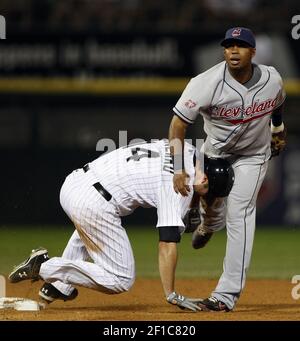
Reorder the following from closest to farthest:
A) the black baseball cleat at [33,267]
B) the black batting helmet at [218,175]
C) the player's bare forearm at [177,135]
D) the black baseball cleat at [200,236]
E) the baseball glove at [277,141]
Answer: the player's bare forearm at [177,135], the black batting helmet at [218,175], the black baseball cleat at [33,267], the baseball glove at [277,141], the black baseball cleat at [200,236]

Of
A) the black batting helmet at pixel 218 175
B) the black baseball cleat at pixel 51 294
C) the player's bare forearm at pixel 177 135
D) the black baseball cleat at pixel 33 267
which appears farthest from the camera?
the black baseball cleat at pixel 51 294

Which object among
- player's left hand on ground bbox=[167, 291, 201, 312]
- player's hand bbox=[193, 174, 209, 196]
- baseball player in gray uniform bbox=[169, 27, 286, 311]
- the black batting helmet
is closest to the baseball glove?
baseball player in gray uniform bbox=[169, 27, 286, 311]

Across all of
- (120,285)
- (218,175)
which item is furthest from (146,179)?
(120,285)

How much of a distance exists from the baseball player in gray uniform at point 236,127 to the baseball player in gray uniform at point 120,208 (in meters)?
0.13

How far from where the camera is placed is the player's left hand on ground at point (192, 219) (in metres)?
6.68

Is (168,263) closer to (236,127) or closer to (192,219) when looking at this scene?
(192,219)

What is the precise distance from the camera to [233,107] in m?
6.20

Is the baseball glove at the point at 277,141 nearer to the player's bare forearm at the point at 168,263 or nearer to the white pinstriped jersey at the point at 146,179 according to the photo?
→ the white pinstriped jersey at the point at 146,179

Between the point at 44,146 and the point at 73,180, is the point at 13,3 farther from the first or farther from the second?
the point at 73,180

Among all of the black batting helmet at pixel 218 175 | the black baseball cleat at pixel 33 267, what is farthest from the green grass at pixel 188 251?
the black batting helmet at pixel 218 175

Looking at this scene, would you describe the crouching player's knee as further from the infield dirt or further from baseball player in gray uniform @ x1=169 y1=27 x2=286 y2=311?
baseball player in gray uniform @ x1=169 y1=27 x2=286 y2=311

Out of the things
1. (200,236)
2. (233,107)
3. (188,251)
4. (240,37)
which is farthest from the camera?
(188,251)

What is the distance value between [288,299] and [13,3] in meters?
8.75

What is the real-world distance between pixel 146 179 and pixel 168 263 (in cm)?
56
